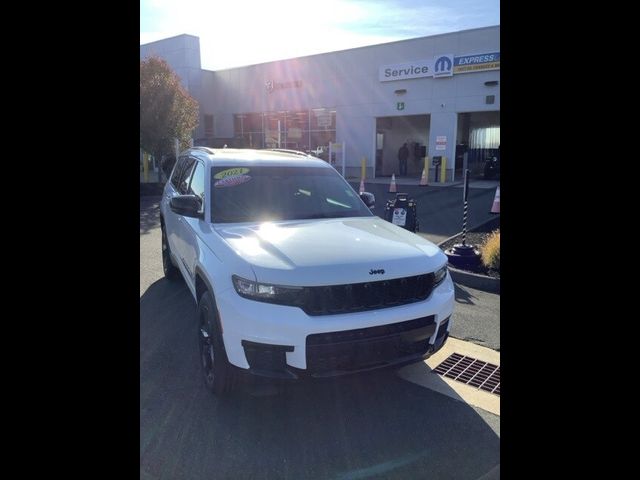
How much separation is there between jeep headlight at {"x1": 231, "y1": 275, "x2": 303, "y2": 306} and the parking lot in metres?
0.62

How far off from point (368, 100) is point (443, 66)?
413 cm

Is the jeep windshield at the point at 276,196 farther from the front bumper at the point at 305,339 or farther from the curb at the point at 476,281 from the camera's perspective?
the curb at the point at 476,281

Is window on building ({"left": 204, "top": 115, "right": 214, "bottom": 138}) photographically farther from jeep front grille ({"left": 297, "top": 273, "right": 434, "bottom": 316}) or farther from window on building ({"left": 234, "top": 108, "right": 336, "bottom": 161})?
Result: jeep front grille ({"left": 297, "top": 273, "right": 434, "bottom": 316})

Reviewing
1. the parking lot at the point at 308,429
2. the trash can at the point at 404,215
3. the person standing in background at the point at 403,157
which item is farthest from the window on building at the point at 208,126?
the parking lot at the point at 308,429

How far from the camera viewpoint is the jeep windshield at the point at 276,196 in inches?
161

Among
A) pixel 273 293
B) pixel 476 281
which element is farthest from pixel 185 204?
pixel 476 281

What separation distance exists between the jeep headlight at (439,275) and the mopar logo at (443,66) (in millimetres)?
19461

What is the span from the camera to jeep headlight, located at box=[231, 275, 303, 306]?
2.92 metres

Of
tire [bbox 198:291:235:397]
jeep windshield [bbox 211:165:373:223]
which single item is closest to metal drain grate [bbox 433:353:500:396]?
jeep windshield [bbox 211:165:373:223]
